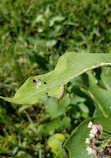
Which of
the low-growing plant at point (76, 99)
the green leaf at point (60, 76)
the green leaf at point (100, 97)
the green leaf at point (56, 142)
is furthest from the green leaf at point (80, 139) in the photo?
the green leaf at point (56, 142)

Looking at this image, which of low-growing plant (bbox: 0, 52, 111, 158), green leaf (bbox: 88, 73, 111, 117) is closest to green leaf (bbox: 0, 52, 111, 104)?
low-growing plant (bbox: 0, 52, 111, 158)

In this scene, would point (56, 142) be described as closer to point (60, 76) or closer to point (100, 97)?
point (100, 97)

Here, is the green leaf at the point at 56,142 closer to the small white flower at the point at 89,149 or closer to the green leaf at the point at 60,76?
the small white flower at the point at 89,149

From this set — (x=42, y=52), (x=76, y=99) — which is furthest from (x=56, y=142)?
(x=42, y=52)

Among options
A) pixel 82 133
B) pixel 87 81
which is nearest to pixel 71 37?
pixel 87 81

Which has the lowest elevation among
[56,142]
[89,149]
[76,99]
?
[56,142]
